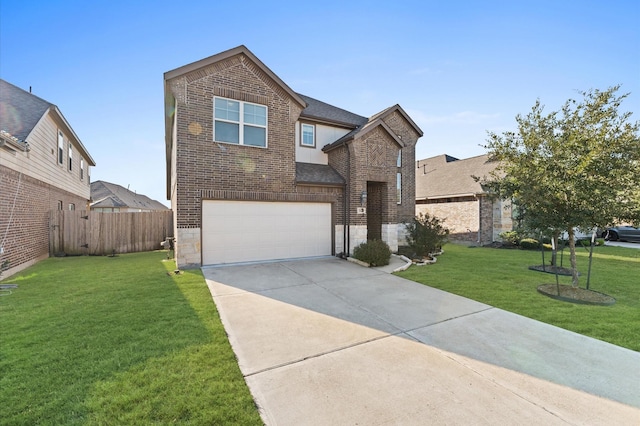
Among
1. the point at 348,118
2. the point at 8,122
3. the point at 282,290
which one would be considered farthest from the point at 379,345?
the point at 8,122

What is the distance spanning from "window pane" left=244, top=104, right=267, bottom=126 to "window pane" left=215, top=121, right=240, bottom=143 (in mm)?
562

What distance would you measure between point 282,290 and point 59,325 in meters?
4.13

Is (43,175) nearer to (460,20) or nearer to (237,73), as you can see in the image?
(237,73)

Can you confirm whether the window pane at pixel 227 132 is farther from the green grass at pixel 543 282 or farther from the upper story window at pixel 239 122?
the green grass at pixel 543 282

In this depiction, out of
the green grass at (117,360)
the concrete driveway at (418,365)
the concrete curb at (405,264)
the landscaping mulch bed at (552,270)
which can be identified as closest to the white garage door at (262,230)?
the concrete curb at (405,264)

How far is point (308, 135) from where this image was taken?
12688 mm

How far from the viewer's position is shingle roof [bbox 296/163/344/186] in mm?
11141

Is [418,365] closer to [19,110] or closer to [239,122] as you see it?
[239,122]

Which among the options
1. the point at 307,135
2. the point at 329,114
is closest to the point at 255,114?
the point at 307,135

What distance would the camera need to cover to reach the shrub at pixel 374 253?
9797 millimetres

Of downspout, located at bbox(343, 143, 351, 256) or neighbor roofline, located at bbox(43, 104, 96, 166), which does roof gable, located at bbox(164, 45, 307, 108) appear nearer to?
downspout, located at bbox(343, 143, 351, 256)

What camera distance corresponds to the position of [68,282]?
7352 millimetres

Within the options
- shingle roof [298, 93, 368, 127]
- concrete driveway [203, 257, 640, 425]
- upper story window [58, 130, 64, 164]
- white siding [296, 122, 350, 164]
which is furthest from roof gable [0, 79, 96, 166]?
shingle roof [298, 93, 368, 127]

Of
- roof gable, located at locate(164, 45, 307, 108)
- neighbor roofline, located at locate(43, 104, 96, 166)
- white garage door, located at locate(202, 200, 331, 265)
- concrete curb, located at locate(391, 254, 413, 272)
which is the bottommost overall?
concrete curb, located at locate(391, 254, 413, 272)
